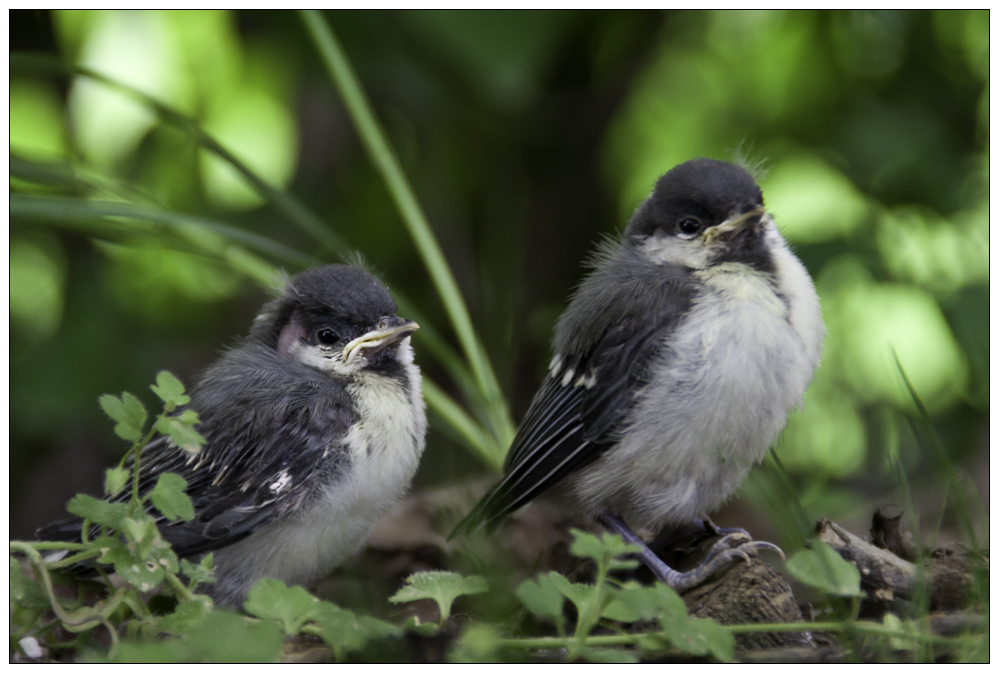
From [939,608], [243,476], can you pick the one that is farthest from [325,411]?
[939,608]

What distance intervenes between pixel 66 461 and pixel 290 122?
1260 millimetres

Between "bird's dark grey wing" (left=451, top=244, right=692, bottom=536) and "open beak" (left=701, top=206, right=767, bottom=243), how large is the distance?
0.30 feet

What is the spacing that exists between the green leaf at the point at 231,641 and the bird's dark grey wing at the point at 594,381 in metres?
0.62

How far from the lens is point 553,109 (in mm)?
2742

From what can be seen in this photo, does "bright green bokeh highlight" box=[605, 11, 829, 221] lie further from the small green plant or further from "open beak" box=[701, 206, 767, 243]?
the small green plant

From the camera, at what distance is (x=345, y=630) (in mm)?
1028

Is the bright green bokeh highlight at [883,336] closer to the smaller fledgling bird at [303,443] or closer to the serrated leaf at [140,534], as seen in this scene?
the smaller fledgling bird at [303,443]

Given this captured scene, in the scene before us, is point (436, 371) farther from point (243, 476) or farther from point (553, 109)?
point (243, 476)

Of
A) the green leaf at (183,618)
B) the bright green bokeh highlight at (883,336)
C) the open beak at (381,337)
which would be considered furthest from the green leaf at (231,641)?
the bright green bokeh highlight at (883,336)

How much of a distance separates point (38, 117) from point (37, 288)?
49 cm

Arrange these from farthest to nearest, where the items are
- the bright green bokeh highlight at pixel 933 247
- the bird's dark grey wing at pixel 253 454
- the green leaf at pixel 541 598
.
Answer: the bright green bokeh highlight at pixel 933 247 → the bird's dark grey wing at pixel 253 454 → the green leaf at pixel 541 598

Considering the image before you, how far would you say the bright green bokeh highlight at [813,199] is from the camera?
7.07 feet

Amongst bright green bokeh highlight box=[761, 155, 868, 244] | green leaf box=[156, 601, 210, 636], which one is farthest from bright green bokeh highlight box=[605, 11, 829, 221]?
green leaf box=[156, 601, 210, 636]

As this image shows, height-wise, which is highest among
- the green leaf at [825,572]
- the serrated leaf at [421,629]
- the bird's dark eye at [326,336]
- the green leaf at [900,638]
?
the bird's dark eye at [326,336]
